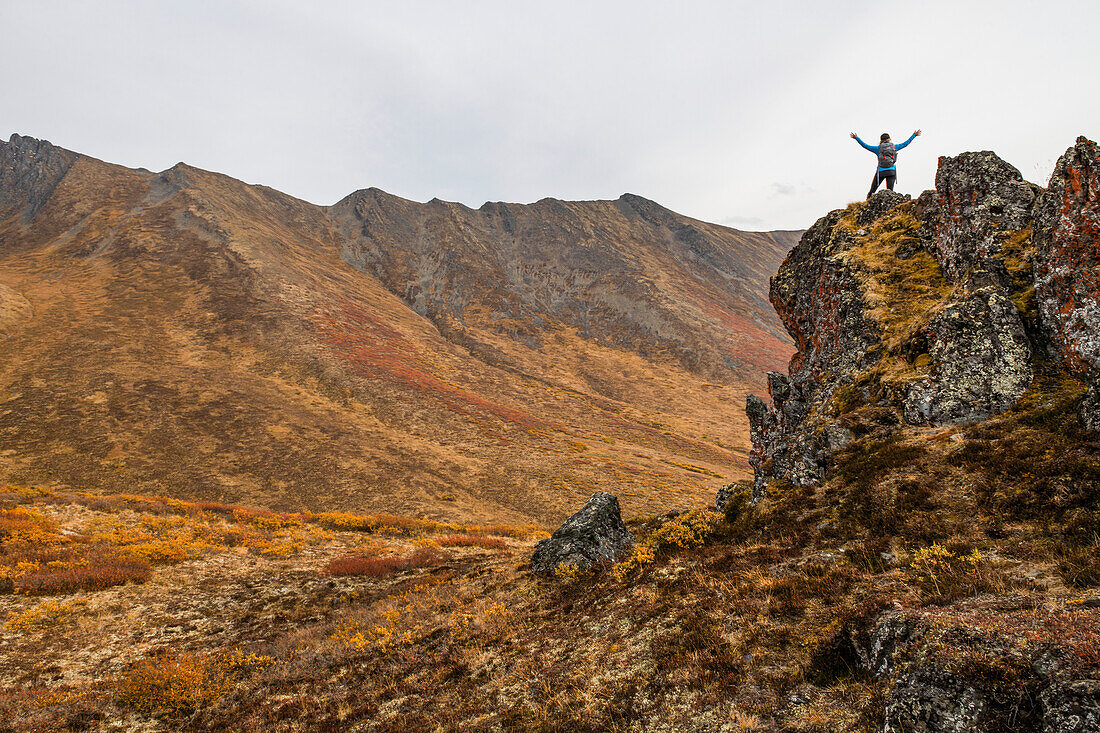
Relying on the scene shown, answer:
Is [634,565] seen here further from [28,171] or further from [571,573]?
[28,171]

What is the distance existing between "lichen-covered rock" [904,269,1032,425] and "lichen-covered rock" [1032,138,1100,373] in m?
0.71

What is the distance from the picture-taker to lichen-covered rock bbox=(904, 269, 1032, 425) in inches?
432

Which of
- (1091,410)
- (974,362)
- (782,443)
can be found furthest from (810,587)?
(782,443)

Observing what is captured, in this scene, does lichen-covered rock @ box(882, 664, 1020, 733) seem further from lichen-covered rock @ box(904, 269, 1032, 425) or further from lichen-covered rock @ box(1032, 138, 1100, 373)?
lichen-covered rock @ box(1032, 138, 1100, 373)

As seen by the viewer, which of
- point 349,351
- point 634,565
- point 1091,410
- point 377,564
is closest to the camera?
point 1091,410

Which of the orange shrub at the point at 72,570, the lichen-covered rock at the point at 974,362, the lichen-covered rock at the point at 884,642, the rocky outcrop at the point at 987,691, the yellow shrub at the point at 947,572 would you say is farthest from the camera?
the orange shrub at the point at 72,570

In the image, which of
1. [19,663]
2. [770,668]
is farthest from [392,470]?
[770,668]

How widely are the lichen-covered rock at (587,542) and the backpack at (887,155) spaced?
66.2 ft

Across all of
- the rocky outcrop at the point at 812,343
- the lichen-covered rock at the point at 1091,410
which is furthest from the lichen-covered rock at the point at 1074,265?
the rocky outcrop at the point at 812,343

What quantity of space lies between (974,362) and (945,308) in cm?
249

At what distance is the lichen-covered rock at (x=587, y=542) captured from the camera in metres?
14.9

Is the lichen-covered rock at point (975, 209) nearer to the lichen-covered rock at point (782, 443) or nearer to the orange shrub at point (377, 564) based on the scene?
the lichen-covered rock at point (782, 443)

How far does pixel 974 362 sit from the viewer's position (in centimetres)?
1145

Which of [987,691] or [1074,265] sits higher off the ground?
[1074,265]
